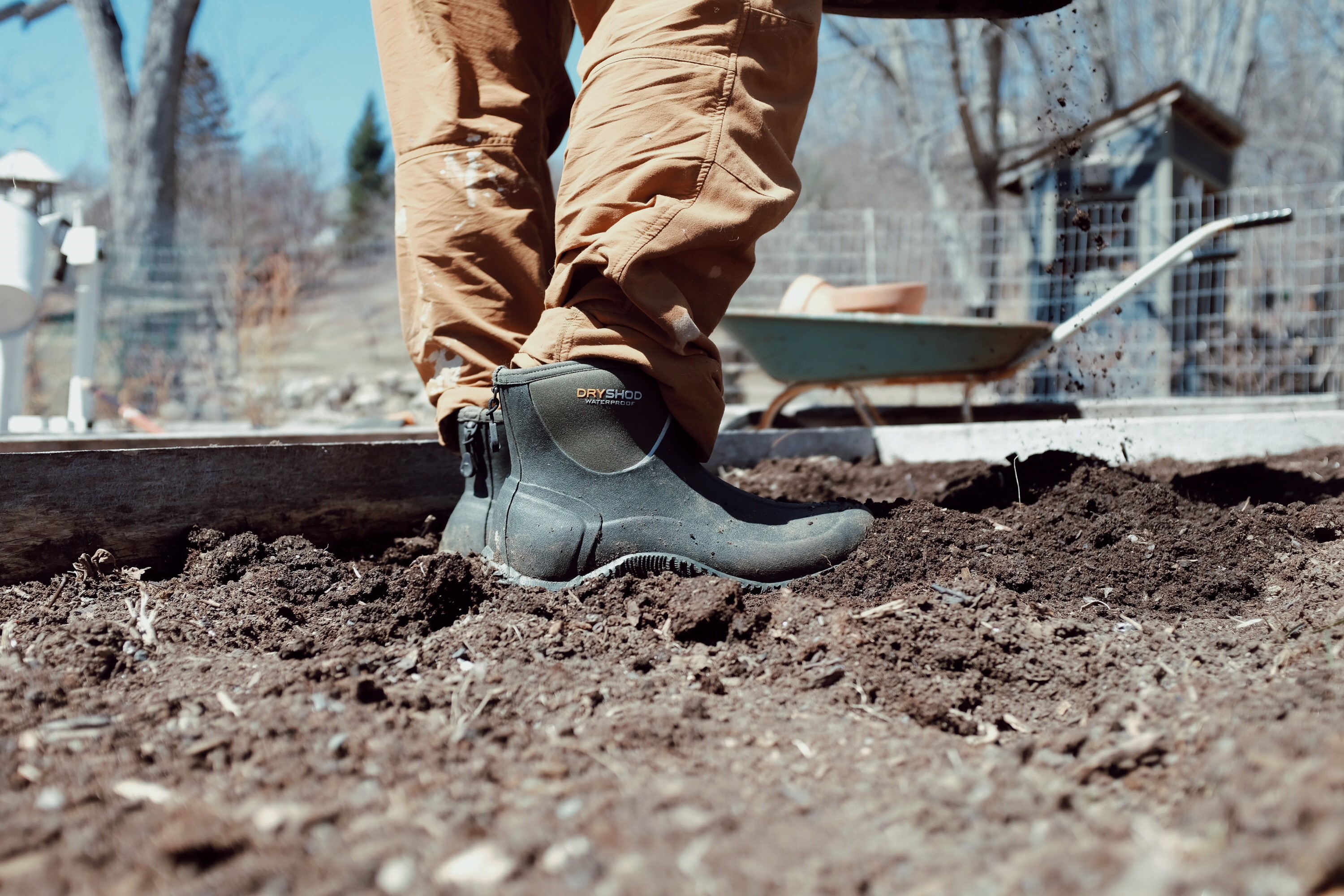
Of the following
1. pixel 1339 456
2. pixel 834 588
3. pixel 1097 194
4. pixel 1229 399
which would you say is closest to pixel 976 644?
pixel 834 588

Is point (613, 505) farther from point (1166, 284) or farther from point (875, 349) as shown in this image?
point (1166, 284)

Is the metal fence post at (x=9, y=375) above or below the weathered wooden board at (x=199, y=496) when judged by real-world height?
above

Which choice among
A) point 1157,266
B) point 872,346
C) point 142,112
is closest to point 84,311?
point 872,346

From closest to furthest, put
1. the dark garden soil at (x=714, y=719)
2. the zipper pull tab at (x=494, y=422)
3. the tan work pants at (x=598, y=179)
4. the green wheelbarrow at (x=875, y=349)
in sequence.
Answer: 1. the dark garden soil at (x=714, y=719)
2. the tan work pants at (x=598, y=179)
3. the zipper pull tab at (x=494, y=422)
4. the green wheelbarrow at (x=875, y=349)

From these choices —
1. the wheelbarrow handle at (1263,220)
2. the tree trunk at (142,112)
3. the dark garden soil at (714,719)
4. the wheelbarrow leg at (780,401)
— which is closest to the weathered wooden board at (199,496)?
the dark garden soil at (714,719)

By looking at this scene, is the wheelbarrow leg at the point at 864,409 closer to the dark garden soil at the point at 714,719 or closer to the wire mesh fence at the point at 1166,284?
the dark garden soil at the point at 714,719

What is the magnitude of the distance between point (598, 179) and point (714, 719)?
30.6 inches

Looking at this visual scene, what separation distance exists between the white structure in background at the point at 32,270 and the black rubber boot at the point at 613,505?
2210 millimetres

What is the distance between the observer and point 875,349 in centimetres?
371

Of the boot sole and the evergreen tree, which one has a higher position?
the evergreen tree

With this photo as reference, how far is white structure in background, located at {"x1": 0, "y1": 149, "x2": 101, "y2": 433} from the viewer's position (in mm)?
2732

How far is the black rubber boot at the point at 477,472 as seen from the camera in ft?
4.94

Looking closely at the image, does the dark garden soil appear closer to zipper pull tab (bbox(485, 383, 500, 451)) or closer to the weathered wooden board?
the weathered wooden board

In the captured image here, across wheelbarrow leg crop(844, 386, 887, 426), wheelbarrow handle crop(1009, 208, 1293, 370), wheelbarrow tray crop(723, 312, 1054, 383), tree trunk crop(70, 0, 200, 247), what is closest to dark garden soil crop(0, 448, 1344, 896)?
wheelbarrow handle crop(1009, 208, 1293, 370)
